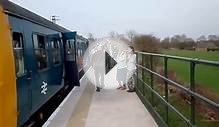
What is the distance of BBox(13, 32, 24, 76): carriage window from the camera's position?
7598 mm

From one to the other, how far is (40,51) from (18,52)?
279 cm

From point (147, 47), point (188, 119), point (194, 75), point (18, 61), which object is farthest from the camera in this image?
point (147, 47)

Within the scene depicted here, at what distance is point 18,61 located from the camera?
775 centimetres

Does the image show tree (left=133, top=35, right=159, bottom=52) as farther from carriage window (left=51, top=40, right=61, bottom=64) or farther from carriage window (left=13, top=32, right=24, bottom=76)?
carriage window (left=13, top=32, right=24, bottom=76)

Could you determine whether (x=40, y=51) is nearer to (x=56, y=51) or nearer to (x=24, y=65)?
(x=24, y=65)

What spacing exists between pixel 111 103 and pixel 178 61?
5.67 m

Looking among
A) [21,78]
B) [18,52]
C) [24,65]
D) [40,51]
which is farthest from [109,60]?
[21,78]

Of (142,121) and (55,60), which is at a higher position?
(55,60)

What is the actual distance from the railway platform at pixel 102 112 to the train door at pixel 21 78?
0.84 metres

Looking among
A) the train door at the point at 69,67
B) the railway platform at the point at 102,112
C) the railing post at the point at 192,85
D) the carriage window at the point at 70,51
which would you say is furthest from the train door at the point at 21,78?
the carriage window at the point at 70,51

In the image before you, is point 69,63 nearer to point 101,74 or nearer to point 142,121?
point 101,74

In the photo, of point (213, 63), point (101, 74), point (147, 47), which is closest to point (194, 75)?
point (213, 63)

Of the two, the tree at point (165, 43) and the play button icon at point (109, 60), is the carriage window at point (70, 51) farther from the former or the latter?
the tree at point (165, 43)

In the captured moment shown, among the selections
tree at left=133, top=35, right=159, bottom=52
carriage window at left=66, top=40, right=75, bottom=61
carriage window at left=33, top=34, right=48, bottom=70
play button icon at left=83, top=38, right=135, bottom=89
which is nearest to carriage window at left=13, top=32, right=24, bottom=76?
carriage window at left=33, top=34, right=48, bottom=70
